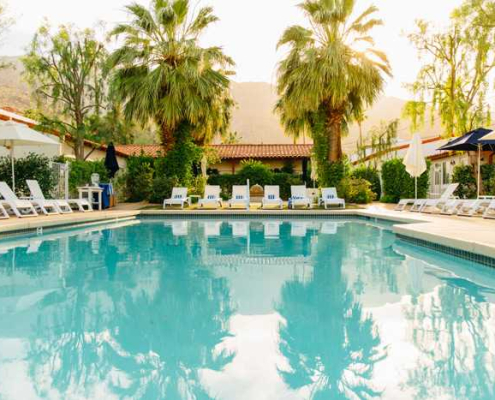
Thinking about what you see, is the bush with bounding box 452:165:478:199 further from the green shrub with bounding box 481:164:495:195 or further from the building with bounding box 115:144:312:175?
the building with bounding box 115:144:312:175

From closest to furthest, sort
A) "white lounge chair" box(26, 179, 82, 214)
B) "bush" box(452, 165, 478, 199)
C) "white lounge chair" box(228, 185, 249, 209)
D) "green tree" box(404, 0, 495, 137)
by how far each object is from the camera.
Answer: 1. "white lounge chair" box(26, 179, 82, 214)
2. "white lounge chair" box(228, 185, 249, 209)
3. "bush" box(452, 165, 478, 199)
4. "green tree" box(404, 0, 495, 137)

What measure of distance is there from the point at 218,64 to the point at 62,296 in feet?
47.9

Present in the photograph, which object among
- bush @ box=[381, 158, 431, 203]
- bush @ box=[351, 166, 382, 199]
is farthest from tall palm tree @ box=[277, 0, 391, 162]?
bush @ box=[351, 166, 382, 199]

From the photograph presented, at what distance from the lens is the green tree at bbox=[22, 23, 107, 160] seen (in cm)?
2141

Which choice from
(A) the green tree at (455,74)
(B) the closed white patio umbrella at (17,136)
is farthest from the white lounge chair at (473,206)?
Answer: (B) the closed white patio umbrella at (17,136)

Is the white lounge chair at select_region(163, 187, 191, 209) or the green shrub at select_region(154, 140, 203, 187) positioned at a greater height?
the green shrub at select_region(154, 140, 203, 187)

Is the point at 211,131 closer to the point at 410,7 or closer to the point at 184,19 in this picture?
the point at 184,19

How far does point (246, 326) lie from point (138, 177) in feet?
53.7

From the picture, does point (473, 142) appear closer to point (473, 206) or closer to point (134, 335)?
point (473, 206)

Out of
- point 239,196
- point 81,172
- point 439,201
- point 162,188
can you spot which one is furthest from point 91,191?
point 439,201

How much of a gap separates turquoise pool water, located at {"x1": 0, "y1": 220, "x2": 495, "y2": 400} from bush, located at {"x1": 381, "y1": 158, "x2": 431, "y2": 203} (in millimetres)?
11649

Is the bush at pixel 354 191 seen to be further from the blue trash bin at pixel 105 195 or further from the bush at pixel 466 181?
the blue trash bin at pixel 105 195

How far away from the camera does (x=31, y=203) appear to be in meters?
13.0

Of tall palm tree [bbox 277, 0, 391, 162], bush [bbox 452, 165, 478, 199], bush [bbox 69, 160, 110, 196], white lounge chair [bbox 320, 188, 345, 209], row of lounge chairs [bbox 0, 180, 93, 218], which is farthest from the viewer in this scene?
bush [bbox 452, 165, 478, 199]
